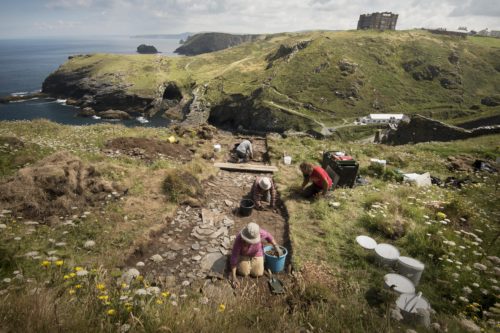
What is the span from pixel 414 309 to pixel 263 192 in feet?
22.4

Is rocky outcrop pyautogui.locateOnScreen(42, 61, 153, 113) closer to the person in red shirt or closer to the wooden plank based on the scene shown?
the wooden plank

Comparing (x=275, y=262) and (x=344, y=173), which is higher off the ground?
(x=344, y=173)

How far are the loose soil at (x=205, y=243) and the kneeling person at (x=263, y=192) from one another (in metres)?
0.38

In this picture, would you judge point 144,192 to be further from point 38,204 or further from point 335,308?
point 335,308

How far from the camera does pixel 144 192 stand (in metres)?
10.3

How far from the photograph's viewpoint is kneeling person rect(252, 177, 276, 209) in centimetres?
1048

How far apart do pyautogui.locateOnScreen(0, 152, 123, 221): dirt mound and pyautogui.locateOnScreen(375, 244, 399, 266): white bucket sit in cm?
852

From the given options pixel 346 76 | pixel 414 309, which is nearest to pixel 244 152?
pixel 414 309

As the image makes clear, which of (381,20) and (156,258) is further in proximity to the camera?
(381,20)

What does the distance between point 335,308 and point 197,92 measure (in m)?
126

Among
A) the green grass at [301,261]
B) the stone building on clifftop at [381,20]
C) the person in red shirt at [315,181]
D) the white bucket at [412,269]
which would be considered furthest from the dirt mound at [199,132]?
the stone building on clifftop at [381,20]

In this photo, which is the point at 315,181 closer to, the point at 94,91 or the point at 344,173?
the point at 344,173

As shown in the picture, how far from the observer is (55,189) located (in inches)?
345

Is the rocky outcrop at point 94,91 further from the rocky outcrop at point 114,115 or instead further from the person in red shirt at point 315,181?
the person in red shirt at point 315,181
